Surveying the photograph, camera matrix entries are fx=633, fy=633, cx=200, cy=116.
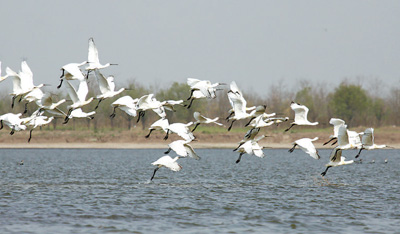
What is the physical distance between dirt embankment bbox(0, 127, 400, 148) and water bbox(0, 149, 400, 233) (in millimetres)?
32473

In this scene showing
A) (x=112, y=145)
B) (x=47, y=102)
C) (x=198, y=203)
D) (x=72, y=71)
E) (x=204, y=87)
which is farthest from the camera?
(x=112, y=145)

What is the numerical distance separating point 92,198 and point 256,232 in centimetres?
776

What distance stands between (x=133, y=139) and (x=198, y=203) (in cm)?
4572

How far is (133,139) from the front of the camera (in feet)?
214

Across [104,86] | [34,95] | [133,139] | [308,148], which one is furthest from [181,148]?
[133,139]

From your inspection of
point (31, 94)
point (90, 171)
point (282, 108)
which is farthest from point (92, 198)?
point (282, 108)

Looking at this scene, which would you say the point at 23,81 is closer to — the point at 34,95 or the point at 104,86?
the point at 34,95

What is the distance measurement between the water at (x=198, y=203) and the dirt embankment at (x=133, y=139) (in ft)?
107

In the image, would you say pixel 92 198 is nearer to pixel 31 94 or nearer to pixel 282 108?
pixel 31 94

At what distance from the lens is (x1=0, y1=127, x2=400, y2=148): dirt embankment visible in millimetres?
63344

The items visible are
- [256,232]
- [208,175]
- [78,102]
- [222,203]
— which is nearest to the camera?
[256,232]

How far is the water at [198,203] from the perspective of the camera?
16.1 meters

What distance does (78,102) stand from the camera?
18.5m

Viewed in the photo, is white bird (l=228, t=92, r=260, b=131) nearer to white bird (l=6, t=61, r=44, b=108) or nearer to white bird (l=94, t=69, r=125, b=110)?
white bird (l=94, t=69, r=125, b=110)
